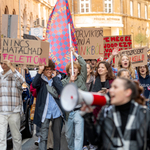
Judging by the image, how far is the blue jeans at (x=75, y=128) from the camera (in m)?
6.29

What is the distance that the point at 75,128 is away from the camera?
20.8ft

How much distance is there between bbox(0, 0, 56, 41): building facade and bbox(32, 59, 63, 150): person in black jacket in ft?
40.3

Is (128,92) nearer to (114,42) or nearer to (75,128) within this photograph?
(75,128)

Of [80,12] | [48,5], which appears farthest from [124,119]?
[80,12]

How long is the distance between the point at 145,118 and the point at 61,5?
477cm

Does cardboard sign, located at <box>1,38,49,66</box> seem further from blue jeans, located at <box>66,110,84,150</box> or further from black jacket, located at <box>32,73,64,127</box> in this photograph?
blue jeans, located at <box>66,110,84,150</box>

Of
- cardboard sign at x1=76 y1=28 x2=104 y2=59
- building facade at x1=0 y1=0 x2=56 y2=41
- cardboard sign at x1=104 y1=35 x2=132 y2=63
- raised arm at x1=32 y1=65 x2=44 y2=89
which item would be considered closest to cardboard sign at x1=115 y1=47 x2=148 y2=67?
cardboard sign at x1=76 y1=28 x2=104 y2=59

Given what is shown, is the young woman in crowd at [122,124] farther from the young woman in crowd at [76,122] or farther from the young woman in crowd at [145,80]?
the young woman in crowd at [145,80]

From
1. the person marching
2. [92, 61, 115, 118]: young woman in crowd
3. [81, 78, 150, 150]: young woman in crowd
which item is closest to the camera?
[81, 78, 150, 150]: young woman in crowd

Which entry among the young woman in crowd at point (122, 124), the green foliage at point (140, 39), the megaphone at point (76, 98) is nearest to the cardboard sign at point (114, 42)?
the young woman in crowd at point (122, 124)

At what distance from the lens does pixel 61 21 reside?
7438 mm

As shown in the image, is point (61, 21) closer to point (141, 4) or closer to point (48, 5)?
point (48, 5)

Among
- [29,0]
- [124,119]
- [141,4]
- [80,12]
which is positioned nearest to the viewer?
[124,119]

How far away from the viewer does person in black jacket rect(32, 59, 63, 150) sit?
6078 millimetres
